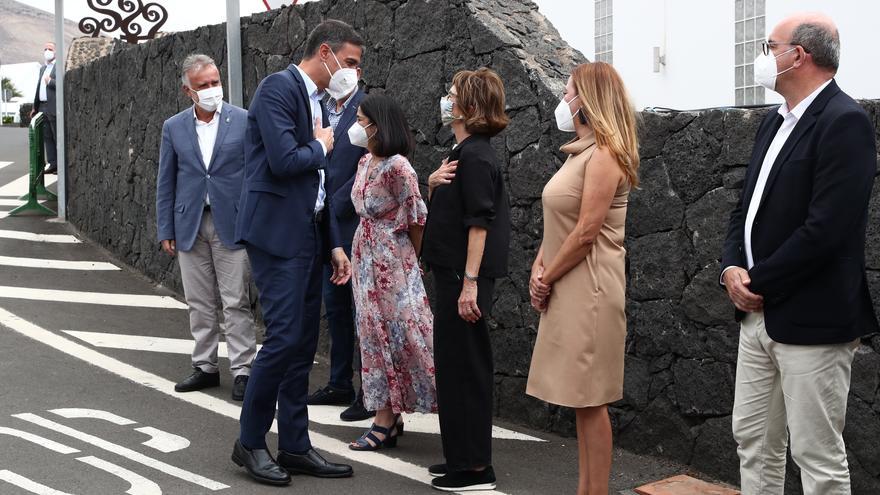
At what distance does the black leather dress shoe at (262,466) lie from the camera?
5238mm

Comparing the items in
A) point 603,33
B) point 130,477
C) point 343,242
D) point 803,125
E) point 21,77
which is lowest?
point 130,477

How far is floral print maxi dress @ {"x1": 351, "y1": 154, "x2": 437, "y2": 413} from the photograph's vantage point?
5832 mm

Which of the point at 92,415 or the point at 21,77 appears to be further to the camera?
the point at 21,77

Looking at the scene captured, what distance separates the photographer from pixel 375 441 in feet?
19.4

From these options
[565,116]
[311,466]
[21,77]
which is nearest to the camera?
[565,116]

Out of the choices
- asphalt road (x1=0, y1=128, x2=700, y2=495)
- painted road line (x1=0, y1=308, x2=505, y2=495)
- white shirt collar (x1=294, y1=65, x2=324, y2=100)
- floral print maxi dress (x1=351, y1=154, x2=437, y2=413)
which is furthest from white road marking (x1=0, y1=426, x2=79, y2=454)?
white shirt collar (x1=294, y1=65, x2=324, y2=100)

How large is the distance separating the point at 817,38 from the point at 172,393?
462cm

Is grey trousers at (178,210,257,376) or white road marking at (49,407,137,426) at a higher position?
grey trousers at (178,210,257,376)

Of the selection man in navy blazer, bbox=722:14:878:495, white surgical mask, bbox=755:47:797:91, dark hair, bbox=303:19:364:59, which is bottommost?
man in navy blazer, bbox=722:14:878:495

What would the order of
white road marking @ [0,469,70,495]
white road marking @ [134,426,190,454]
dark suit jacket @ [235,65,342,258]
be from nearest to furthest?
white road marking @ [0,469,70,495]
dark suit jacket @ [235,65,342,258]
white road marking @ [134,426,190,454]

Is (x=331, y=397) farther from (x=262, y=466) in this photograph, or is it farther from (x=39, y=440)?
(x=39, y=440)

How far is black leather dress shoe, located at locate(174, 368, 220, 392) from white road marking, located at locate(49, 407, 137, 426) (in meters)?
0.67

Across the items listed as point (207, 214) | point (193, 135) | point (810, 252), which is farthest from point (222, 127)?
point (810, 252)

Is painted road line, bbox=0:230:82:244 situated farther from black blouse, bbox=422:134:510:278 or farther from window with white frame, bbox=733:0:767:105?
window with white frame, bbox=733:0:767:105
